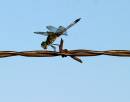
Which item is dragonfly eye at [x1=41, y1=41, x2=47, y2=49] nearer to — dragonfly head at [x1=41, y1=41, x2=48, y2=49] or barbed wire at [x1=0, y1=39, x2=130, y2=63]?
dragonfly head at [x1=41, y1=41, x2=48, y2=49]

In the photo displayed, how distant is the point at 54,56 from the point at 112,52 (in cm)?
80

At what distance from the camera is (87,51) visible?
4.09 m

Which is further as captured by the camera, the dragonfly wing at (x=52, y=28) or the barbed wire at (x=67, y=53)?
the dragonfly wing at (x=52, y=28)

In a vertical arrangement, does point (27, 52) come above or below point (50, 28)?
below

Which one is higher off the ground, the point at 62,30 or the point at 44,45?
the point at 62,30

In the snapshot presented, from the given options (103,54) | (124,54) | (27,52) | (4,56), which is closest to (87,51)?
(103,54)

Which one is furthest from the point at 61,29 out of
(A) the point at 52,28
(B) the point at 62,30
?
A: (A) the point at 52,28

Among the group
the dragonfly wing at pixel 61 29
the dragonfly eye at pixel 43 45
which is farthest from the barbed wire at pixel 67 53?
the dragonfly wing at pixel 61 29

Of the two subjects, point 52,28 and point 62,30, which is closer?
point 62,30

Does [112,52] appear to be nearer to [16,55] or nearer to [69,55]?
[69,55]

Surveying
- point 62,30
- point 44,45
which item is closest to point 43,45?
point 44,45

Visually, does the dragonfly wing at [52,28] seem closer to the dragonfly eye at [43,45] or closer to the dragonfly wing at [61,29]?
the dragonfly wing at [61,29]

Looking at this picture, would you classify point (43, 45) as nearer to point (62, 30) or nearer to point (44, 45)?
point (44, 45)

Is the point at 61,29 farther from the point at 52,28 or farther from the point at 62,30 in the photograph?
the point at 52,28
